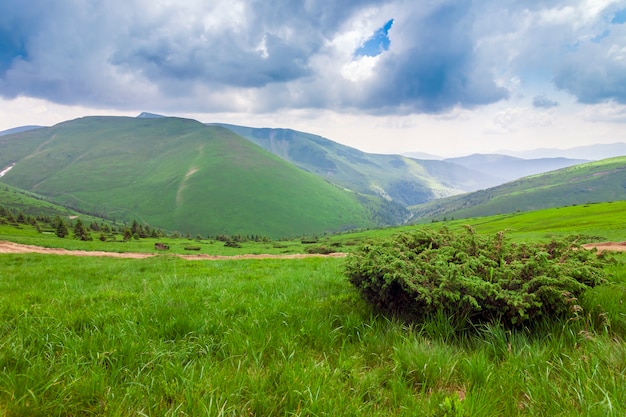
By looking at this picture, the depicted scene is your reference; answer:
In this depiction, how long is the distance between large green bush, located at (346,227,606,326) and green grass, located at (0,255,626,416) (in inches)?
12.1

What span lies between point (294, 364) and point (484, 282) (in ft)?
10.3

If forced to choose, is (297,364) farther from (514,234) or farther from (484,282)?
(514,234)

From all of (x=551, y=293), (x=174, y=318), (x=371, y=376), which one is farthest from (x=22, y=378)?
(x=551, y=293)

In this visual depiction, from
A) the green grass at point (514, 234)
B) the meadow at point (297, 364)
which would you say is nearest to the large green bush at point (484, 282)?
the meadow at point (297, 364)

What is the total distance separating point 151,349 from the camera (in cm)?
413

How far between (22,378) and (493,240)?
8.25 metres

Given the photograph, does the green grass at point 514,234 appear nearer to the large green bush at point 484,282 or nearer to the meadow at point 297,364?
the large green bush at point 484,282

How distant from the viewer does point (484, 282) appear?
4.74m

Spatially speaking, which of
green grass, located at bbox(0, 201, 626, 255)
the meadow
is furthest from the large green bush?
green grass, located at bbox(0, 201, 626, 255)

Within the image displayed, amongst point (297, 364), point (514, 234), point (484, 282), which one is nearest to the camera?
point (297, 364)

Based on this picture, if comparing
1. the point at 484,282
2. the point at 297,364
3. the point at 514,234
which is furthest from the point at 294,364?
the point at 514,234

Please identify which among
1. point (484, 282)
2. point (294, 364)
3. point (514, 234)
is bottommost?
point (514, 234)

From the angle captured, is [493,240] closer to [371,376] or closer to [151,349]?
[371,376]

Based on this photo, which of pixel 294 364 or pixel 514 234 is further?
pixel 514 234
